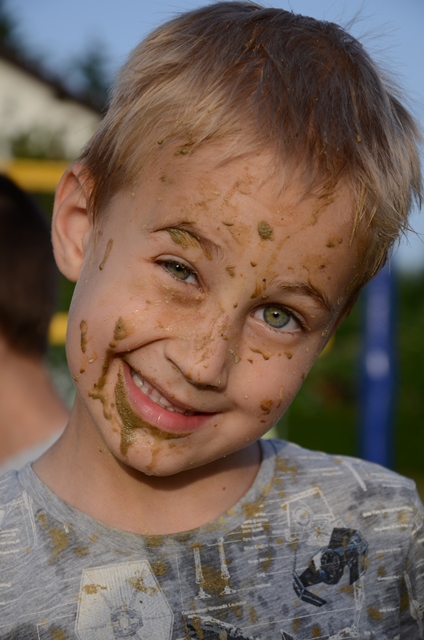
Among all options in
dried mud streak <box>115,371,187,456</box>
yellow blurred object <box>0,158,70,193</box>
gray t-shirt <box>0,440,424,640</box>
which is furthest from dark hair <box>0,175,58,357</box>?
dried mud streak <box>115,371,187,456</box>

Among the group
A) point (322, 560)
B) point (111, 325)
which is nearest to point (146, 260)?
point (111, 325)

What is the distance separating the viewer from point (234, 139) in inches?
60.8

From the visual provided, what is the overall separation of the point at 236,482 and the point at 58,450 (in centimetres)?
37

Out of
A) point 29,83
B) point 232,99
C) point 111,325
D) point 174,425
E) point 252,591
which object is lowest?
point 29,83

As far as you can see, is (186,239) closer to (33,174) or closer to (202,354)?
(202,354)

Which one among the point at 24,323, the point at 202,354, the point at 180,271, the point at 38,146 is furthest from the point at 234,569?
the point at 38,146

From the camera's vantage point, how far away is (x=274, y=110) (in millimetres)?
1581

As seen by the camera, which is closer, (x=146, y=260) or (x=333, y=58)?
(x=146, y=260)

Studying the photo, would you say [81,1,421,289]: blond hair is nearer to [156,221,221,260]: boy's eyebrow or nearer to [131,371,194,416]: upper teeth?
[156,221,221,260]: boy's eyebrow

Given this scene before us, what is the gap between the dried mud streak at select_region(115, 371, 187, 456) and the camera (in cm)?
159

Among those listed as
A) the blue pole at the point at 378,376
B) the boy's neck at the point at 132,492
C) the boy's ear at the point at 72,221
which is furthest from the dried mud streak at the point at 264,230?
the blue pole at the point at 378,376

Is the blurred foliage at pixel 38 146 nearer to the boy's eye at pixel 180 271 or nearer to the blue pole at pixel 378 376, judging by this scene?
the blue pole at pixel 378 376

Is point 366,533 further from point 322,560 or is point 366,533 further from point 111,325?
point 111,325

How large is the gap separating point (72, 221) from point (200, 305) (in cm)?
42
